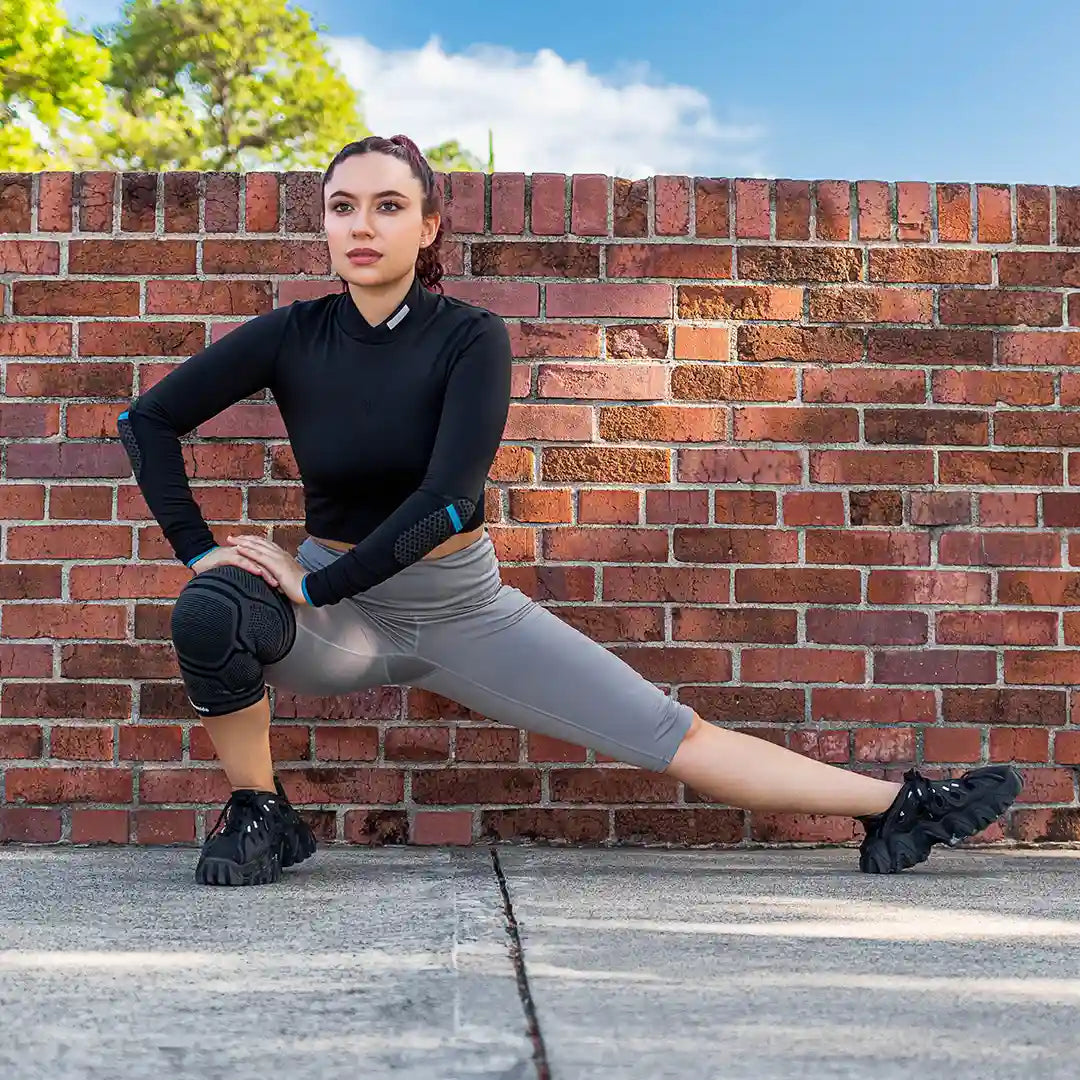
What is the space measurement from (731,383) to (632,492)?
39cm

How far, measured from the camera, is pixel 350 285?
288cm

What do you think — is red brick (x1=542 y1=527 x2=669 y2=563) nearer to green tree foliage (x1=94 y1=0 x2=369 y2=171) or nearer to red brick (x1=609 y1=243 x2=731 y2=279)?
red brick (x1=609 y1=243 x2=731 y2=279)

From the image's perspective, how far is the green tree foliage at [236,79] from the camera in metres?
28.0

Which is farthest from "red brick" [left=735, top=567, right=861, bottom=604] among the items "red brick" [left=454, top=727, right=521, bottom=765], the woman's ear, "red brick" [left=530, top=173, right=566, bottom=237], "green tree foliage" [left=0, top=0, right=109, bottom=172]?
"green tree foliage" [left=0, top=0, right=109, bottom=172]

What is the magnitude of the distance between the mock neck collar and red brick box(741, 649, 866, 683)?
48.7 inches

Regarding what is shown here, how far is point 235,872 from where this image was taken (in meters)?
2.58

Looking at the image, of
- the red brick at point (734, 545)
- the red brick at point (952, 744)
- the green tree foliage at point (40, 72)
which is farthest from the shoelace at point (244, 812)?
the green tree foliage at point (40, 72)

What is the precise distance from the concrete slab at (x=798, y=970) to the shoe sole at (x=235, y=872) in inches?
20.0

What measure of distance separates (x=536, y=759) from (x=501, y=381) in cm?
107

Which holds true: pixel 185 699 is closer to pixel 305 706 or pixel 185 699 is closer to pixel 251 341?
pixel 305 706

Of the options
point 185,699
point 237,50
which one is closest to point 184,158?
point 237,50

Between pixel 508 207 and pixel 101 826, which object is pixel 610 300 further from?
pixel 101 826

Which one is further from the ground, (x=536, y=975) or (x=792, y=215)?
(x=792, y=215)

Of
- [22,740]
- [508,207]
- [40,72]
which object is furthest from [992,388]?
[40,72]
